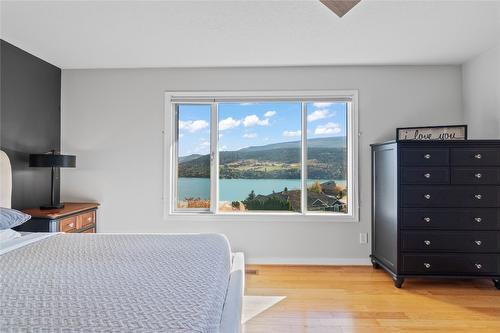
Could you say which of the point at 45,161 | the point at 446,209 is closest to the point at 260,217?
the point at 446,209

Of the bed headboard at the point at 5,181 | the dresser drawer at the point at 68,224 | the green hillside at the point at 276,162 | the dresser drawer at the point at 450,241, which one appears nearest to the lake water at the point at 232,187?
the green hillside at the point at 276,162

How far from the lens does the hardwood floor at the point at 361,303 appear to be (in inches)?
84.2

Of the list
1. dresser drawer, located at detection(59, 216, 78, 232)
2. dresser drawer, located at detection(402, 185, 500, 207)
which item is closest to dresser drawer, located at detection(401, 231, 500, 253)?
dresser drawer, located at detection(402, 185, 500, 207)

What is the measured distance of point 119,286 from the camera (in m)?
1.17

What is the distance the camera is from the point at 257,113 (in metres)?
3.55

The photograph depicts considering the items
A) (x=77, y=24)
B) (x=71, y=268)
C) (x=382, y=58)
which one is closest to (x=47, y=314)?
(x=71, y=268)

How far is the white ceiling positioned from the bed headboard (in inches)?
43.7

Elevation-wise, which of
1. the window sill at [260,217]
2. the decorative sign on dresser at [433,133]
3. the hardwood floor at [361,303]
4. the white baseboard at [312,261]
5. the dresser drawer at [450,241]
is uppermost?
the decorative sign on dresser at [433,133]

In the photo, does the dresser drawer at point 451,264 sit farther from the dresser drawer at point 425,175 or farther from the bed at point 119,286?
the bed at point 119,286

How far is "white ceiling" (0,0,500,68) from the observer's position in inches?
85.1

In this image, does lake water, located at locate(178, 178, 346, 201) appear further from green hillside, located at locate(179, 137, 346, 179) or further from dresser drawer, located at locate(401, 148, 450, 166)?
dresser drawer, located at locate(401, 148, 450, 166)

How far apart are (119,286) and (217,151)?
8.07ft

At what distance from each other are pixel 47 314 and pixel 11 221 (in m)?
1.43

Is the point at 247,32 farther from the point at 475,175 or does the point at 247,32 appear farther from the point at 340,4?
the point at 475,175
